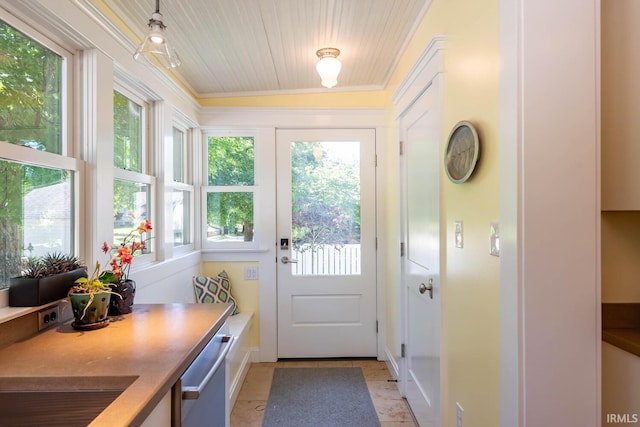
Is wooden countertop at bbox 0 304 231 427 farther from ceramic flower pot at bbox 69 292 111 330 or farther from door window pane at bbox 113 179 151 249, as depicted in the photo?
door window pane at bbox 113 179 151 249

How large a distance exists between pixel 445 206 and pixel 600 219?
2.16 ft

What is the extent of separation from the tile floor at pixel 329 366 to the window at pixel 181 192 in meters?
1.25

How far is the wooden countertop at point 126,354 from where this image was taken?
0.79m

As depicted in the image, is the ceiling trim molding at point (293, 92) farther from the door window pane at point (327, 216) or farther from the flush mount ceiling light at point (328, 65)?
the flush mount ceiling light at point (328, 65)

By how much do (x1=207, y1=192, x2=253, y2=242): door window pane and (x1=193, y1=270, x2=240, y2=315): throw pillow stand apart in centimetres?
37

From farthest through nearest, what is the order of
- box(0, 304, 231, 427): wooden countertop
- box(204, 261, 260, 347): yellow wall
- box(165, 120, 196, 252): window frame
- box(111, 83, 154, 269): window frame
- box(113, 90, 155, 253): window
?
box(204, 261, 260, 347): yellow wall
box(165, 120, 196, 252): window frame
box(111, 83, 154, 269): window frame
box(113, 90, 155, 253): window
box(0, 304, 231, 427): wooden countertop

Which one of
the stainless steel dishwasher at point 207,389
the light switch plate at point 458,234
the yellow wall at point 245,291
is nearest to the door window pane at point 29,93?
the stainless steel dishwasher at point 207,389

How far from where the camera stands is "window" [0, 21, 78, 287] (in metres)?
1.21

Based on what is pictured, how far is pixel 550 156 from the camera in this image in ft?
3.29

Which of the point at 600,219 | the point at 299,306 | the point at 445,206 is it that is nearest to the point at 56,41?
the point at 445,206

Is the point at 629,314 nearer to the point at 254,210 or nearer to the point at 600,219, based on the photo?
the point at 600,219

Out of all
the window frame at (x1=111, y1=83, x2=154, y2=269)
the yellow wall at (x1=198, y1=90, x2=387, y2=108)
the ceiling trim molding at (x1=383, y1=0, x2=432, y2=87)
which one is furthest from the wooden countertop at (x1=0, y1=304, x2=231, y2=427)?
the yellow wall at (x1=198, y1=90, x2=387, y2=108)

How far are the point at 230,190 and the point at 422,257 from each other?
5.92ft

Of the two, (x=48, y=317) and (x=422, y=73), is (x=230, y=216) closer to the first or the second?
(x=48, y=317)
